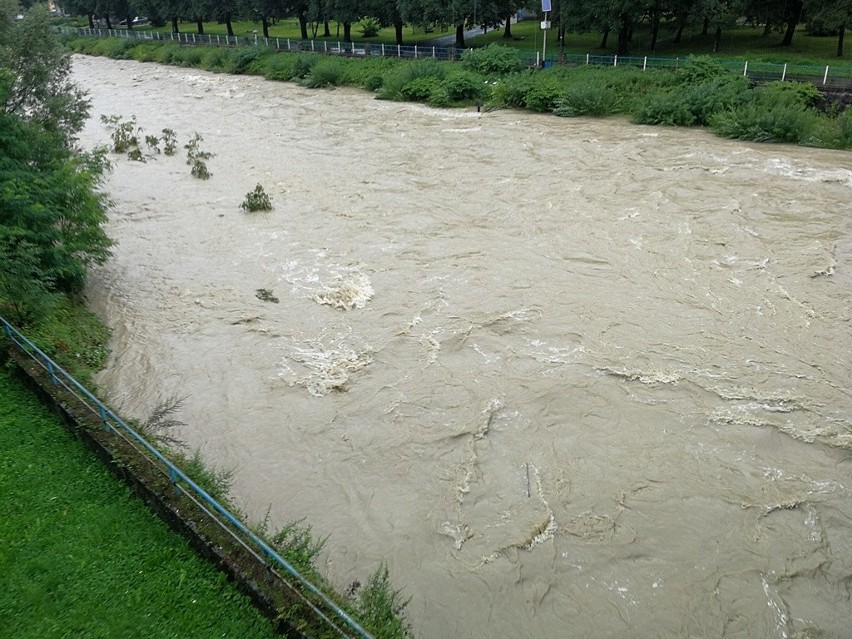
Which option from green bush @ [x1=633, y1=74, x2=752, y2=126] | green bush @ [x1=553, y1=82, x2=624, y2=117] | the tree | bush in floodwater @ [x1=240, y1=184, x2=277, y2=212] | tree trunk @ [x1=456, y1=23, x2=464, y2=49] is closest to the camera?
bush in floodwater @ [x1=240, y1=184, x2=277, y2=212]

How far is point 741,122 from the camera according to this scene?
24906mm

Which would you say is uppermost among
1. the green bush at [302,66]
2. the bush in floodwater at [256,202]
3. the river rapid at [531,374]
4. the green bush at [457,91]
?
the green bush at [302,66]

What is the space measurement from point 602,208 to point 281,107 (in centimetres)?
2229

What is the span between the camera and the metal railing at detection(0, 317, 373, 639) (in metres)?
5.97

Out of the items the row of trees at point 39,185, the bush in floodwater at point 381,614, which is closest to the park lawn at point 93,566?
the bush in floodwater at point 381,614

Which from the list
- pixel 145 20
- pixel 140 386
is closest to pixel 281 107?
pixel 140 386

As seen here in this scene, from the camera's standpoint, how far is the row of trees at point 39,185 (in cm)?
1153

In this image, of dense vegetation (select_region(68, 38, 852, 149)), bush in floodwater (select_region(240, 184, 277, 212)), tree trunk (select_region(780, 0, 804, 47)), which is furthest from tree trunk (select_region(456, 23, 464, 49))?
bush in floodwater (select_region(240, 184, 277, 212))

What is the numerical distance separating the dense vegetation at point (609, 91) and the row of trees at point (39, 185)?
19945 mm

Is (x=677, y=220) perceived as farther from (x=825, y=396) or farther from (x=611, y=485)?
(x=611, y=485)

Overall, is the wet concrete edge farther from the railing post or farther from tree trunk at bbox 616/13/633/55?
tree trunk at bbox 616/13/633/55

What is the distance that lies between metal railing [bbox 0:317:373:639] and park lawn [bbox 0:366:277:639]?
15.6 inches

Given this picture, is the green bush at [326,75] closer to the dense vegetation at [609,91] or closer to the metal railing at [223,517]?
the dense vegetation at [609,91]

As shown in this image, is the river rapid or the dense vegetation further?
the dense vegetation
